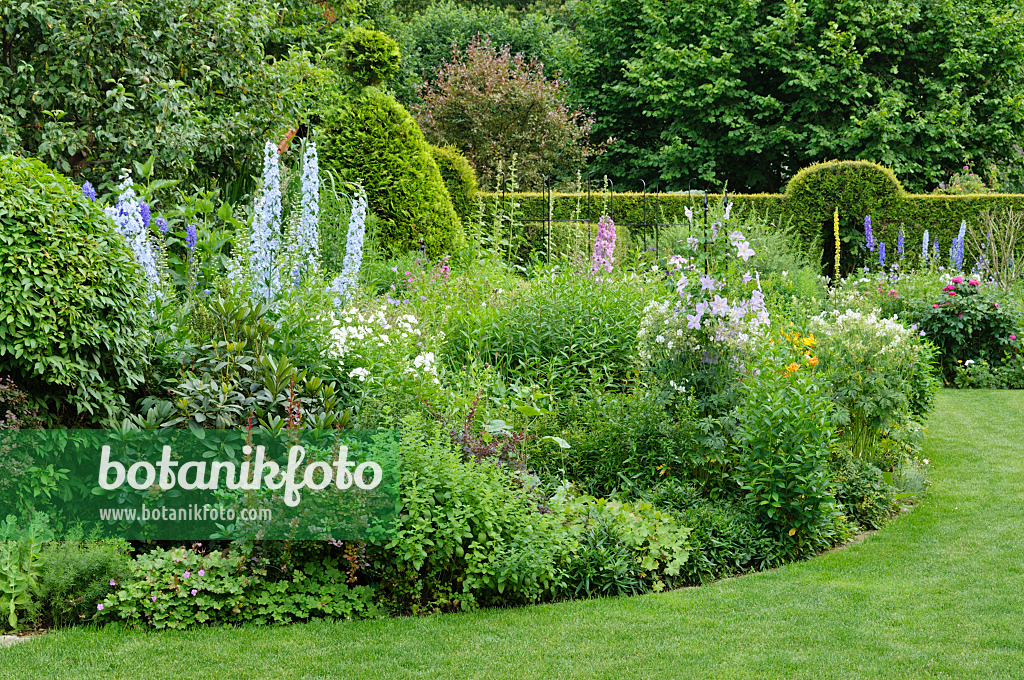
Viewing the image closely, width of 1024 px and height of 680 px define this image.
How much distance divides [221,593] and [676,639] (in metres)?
1.82

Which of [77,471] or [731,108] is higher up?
[731,108]

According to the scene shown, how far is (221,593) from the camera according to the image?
3.57 meters

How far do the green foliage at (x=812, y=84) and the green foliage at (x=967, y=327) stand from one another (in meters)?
9.91

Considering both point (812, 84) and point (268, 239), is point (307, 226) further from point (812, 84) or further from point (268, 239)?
point (812, 84)

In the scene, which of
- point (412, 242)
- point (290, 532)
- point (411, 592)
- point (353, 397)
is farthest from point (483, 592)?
point (412, 242)

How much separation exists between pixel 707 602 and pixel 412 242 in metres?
6.22

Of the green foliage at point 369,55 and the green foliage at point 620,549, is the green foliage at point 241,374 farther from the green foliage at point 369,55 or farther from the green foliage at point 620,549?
the green foliage at point 369,55

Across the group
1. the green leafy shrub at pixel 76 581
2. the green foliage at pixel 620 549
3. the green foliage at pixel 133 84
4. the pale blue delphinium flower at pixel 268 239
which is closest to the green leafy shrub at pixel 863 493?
the green foliage at pixel 620 549

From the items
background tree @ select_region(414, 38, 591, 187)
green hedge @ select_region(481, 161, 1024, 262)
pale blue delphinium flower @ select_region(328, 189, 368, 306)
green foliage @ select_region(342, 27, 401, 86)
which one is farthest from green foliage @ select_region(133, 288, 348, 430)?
background tree @ select_region(414, 38, 591, 187)

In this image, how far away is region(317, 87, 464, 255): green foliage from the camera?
9.34m

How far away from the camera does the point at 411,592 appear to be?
3695mm

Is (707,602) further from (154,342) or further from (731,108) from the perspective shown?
(731,108)

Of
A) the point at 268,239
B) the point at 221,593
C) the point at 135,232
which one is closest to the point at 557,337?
the point at 268,239

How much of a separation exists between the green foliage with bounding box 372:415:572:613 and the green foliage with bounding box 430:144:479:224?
28.2ft
